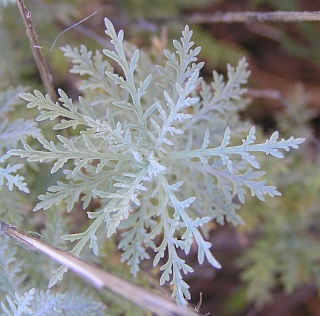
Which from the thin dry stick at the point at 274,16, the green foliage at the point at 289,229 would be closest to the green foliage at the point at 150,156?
the thin dry stick at the point at 274,16

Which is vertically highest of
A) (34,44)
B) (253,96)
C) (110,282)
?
(34,44)

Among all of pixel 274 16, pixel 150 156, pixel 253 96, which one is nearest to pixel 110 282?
pixel 150 156

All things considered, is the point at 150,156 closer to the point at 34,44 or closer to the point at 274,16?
the point at 34,44

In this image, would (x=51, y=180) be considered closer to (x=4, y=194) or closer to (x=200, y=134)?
(x=4, y=194)

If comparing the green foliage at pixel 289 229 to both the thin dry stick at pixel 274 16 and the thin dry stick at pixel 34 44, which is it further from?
the thin dry stick at pixel 34 44

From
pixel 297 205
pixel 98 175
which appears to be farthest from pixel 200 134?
pixel 297 205

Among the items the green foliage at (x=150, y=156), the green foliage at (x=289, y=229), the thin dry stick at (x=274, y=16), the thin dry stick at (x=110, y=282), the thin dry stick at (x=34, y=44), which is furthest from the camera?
the green foliage at (x=289, y=229)
